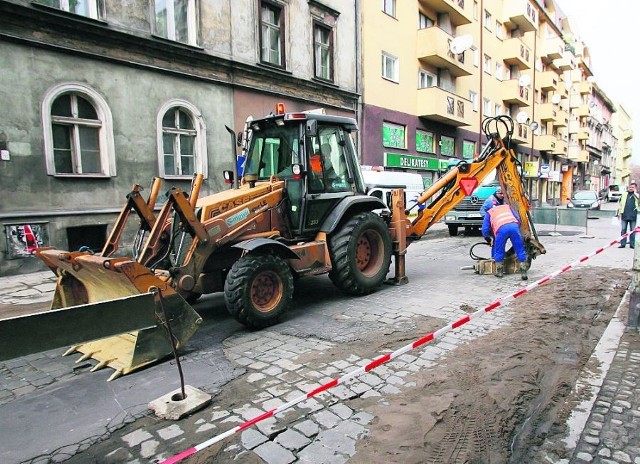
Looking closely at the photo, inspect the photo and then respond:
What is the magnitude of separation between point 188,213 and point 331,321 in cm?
222

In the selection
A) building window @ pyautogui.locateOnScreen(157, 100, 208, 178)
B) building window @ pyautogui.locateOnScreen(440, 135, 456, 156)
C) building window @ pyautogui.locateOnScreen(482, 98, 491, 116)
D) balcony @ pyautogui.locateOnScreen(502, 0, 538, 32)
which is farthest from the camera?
balcony @ pyautogui.locateOnScreen(502, 0, 538, 32)

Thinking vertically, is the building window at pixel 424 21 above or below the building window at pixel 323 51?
above

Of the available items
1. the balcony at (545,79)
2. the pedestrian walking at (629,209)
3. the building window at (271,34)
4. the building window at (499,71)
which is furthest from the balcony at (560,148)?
the building window at (271,34)

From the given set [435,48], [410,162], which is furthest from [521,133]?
[410,162]

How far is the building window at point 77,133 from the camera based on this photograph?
30.5ft

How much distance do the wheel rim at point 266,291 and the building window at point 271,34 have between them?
10492mm

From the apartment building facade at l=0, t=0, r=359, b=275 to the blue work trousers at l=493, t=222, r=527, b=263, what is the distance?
27.0 ft

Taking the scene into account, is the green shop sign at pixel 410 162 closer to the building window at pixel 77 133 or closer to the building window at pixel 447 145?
the building window at pixel 447 145

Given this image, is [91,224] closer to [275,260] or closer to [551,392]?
[275,260]

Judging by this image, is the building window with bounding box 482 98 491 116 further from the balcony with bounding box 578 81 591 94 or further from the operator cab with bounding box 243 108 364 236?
the balcony with bounding box 578 81 591 94

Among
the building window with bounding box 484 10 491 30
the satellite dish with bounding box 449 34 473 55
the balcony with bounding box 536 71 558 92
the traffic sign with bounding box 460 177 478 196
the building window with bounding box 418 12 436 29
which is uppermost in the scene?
the building window with bounding box 484 10 491 30

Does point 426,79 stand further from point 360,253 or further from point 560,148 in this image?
point 560,148

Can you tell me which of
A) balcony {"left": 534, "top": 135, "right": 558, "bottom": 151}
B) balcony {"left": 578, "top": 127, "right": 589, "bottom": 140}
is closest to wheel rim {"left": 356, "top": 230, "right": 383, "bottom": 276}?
balcony {"left": 534, "top": 135, "right": 558, "bottom": 151}

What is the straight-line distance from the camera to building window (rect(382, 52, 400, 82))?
63.4 feet
